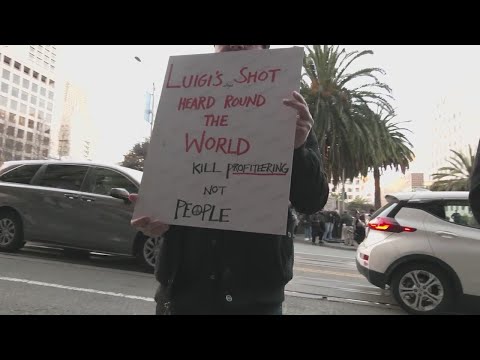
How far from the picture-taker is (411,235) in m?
5.86

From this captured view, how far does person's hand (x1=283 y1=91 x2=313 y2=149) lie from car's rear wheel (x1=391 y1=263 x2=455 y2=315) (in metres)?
4.61

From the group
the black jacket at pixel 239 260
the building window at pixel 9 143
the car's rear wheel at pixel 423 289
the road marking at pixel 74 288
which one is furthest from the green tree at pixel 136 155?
the black jacket at pixel 239 260

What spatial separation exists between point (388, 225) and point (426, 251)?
0.62 m

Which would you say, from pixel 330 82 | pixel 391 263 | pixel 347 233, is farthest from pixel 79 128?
pixel 391 263

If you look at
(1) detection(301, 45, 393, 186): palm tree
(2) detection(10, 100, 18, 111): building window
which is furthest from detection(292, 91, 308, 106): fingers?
(2) detection(10, 100, 18, 111): building window

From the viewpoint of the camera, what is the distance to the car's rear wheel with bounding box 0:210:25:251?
7.57 metres

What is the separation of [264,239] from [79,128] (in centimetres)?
7699

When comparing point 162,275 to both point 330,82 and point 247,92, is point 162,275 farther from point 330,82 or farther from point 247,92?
point 330,82

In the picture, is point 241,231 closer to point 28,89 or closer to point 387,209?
point 387,209

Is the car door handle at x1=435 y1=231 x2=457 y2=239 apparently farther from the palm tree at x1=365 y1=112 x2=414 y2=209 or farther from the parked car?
the palm tree at x1=365 y1=112 x2=414 y2=209

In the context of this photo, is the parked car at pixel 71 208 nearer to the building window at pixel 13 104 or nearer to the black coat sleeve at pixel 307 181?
the black coat sleeve at pixel 307 181

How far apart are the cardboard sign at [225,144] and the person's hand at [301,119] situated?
0.03 metres

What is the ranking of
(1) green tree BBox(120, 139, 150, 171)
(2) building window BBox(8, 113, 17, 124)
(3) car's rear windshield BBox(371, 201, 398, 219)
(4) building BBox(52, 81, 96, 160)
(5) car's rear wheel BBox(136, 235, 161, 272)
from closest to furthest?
(3) car's rear windshield BBox(371, 201, 398, 219) → (5) car's rear wheel BBox(136, 235, 161, 272) → (1) green tree BBox(120, 139, 150, 171) → (4) building BBox(52, 81, 96, 160) → (2) building window BBox(8, 113, 17, 124)

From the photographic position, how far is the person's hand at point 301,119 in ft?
5.71
